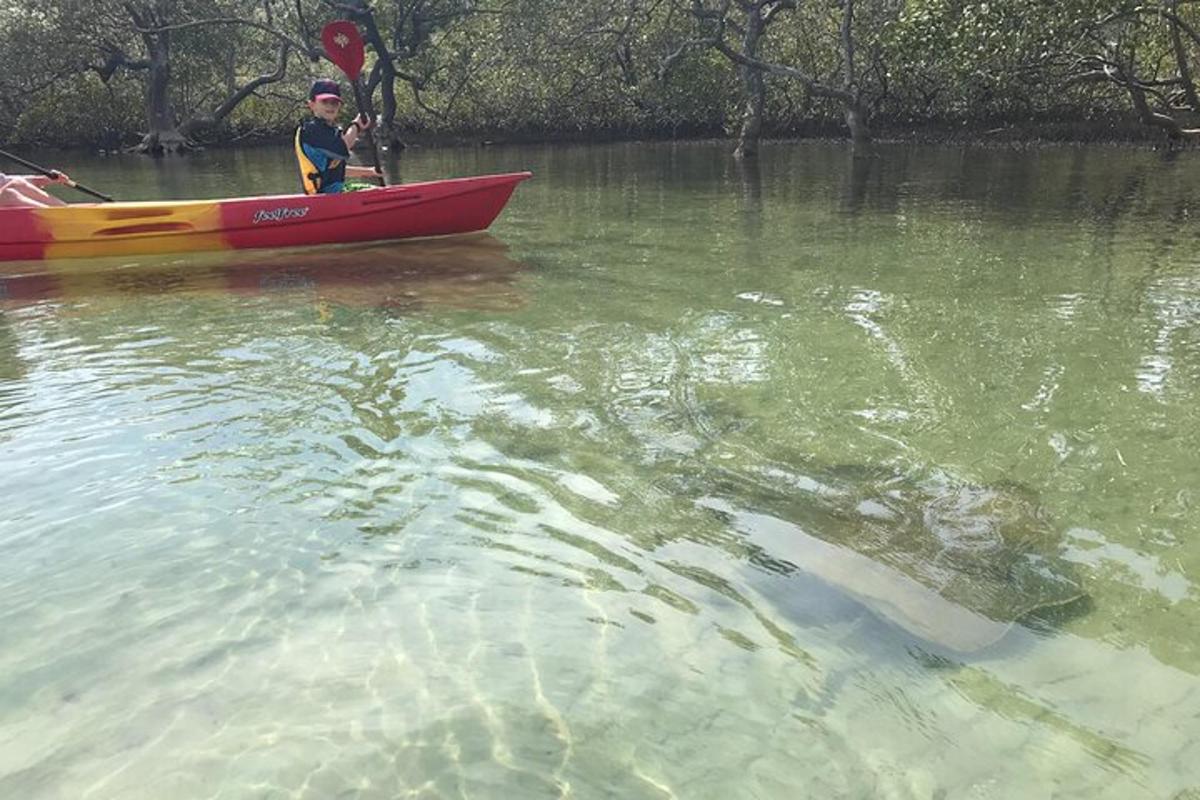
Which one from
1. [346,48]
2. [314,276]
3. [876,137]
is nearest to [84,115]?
[346,48]

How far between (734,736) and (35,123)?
3630 centimetres

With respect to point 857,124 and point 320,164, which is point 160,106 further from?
point 320,164

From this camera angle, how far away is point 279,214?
9148mm

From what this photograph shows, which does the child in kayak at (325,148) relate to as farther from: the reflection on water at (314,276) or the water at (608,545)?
the water at (608,545)

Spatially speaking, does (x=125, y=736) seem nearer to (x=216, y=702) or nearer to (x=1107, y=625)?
(x=216, y=702)

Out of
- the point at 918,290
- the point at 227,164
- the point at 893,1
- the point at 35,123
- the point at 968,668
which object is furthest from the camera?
the point at 35,123

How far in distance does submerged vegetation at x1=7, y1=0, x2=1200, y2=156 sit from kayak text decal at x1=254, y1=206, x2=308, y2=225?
10153mm

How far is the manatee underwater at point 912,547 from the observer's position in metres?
3.05

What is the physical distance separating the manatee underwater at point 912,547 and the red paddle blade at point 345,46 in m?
8.77

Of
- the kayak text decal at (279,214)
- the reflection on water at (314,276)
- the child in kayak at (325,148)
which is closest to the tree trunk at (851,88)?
the reflection on water at (314,276)

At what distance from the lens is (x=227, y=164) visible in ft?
78.9

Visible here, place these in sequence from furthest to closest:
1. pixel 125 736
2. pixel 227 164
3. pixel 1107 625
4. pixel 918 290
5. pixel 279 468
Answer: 1. pixel 227 164
2. pixel 918 290
3. pixel 279 468
4. pixel 1107 625
5. pixel 125 736

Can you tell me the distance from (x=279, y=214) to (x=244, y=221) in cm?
34

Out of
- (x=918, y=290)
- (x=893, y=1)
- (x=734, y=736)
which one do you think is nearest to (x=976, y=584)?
(x=734, y=736)
